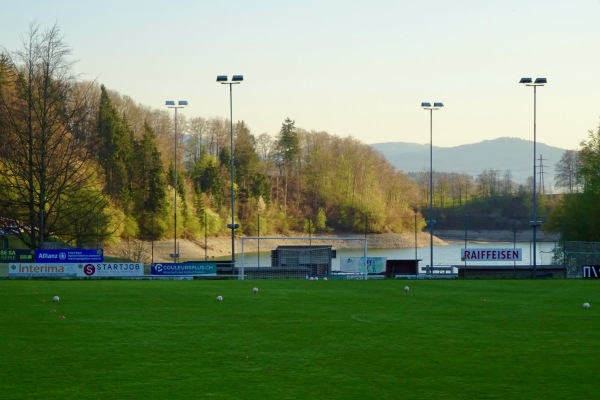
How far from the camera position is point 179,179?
113125mm

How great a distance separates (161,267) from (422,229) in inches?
3547

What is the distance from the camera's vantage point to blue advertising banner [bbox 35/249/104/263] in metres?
48.8

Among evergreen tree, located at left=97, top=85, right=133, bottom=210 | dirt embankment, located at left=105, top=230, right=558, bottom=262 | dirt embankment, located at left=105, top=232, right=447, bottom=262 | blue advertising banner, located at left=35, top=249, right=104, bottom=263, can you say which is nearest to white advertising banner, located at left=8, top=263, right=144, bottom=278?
blue advertising banner, located at left=35, top=249, right=104, bottom=263

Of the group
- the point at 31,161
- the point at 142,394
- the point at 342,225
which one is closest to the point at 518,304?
the point at 142,394

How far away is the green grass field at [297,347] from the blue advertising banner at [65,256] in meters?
16.7

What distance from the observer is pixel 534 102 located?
59.2 meters

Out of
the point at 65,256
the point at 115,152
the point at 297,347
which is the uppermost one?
the point at 115,152

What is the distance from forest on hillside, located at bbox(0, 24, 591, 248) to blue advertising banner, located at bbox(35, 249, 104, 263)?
9.92 metres

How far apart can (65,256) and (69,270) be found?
4.29 feet

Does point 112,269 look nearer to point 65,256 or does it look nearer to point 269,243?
point 65,256

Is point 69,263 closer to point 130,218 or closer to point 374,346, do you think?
point 374,346

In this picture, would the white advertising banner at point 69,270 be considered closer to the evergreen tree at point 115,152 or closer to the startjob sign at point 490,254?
the startjob sign at point 490,254

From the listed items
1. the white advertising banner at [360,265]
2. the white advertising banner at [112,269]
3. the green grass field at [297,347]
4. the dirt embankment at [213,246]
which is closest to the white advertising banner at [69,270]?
the white advertising banner at [112,269]

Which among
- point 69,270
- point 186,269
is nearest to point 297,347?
point 69,270
